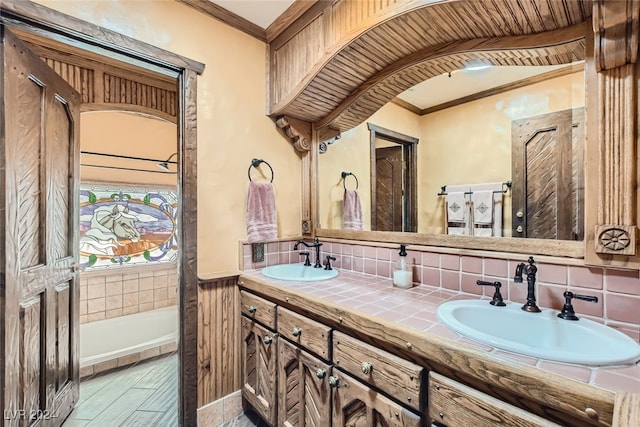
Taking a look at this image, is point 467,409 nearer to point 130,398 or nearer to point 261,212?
point 261,212

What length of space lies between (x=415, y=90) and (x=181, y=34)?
136 cm

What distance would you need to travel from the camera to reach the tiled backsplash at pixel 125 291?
8.66ft

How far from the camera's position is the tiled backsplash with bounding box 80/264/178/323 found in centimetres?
264

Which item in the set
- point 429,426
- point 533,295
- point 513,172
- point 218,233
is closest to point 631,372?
point 533,295

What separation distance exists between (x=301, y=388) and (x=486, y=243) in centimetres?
106

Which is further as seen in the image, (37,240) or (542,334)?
(37,240)

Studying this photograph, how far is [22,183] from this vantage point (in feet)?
4.26

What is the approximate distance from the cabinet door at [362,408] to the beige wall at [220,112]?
99 centimetres

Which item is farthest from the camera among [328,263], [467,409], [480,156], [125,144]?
[125,144]

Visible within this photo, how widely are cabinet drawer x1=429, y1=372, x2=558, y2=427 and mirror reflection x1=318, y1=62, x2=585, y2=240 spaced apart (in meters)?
0.70

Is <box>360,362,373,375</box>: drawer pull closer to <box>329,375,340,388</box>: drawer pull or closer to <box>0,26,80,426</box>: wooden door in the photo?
<box>329,375,340,388</box>: drawer pull

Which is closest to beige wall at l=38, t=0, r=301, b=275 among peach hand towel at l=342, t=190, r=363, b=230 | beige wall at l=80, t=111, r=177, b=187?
peach hand towel at l=342, t=190, r=363, b=230

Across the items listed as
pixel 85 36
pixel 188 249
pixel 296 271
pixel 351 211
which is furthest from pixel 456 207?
pixel 85 36

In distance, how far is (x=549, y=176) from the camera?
43.9 inches
